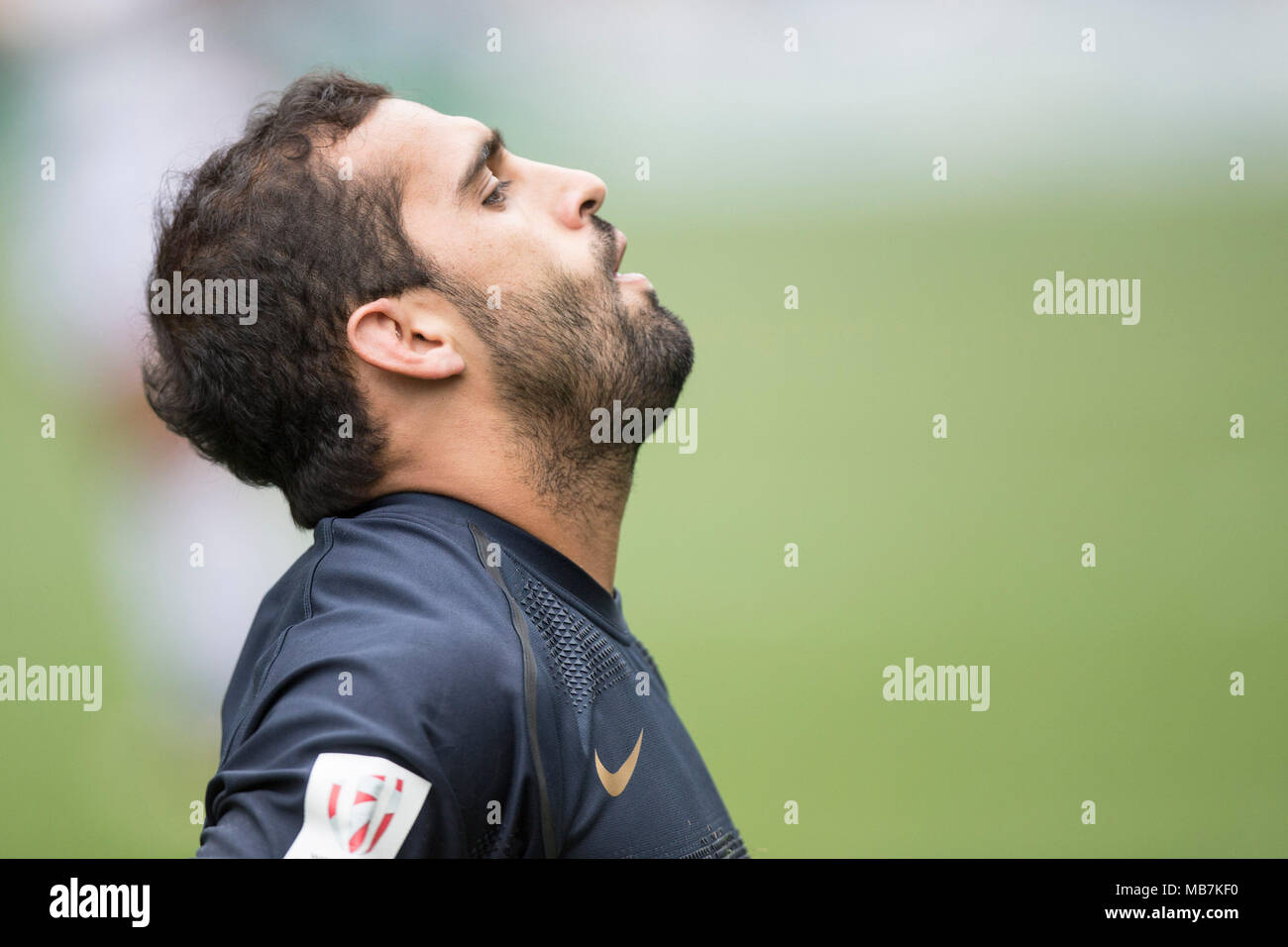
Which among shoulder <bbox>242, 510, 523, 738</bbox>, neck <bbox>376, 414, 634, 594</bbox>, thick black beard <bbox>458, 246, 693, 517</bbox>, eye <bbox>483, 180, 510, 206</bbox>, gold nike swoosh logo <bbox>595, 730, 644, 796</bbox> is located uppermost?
eye <bbox>483, 180, 510, 206</bbox>

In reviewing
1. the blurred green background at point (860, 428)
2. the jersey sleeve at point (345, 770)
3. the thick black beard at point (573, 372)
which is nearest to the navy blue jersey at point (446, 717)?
the jersey sleeve at point (345, 770)

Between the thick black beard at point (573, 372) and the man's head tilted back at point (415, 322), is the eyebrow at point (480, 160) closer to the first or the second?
the man's head tilted back at point (415, 322)

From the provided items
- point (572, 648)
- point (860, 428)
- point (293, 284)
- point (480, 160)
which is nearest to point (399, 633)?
point (572, 648)

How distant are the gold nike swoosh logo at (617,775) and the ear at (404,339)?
0.46 meters

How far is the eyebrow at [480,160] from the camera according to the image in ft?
4.01

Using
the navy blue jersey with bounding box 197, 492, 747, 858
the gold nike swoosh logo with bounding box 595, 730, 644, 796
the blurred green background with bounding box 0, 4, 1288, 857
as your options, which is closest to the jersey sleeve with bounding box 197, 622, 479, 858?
the navy blue jersey with bounding box 197, 492, 747, 858

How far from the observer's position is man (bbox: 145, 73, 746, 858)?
939 mm

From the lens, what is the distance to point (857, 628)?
419 centimetres

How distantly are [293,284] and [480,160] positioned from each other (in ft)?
0.86

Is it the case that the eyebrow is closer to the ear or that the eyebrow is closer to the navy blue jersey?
the ear

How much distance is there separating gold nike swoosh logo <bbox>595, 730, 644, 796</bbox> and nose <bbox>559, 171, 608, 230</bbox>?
2.07 ft

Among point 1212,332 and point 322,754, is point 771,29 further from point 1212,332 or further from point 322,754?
point 322,754

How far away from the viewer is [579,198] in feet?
4.22

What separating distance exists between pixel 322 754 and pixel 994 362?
4.17 metres
